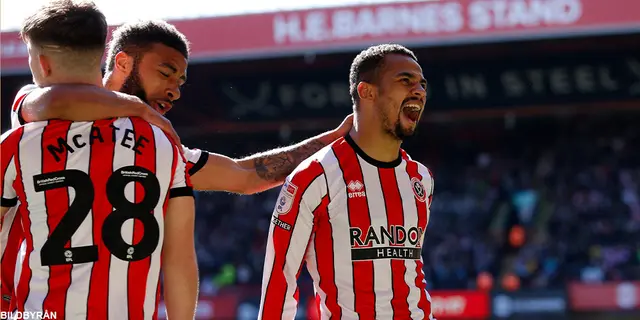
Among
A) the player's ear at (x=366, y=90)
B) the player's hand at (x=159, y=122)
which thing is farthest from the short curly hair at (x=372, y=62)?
the player's hand at (x=159, y=122)

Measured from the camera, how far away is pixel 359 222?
12.8 feet

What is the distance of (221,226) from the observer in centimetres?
1911

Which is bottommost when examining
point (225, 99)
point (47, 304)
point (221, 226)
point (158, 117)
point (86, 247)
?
point (47, 304)

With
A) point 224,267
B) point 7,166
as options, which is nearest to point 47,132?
point 7,166

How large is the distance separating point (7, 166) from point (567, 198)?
1673cm

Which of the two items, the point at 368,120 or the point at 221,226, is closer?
the point at 368,120

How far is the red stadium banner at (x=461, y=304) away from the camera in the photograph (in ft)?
50.0

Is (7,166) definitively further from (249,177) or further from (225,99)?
(225,99)

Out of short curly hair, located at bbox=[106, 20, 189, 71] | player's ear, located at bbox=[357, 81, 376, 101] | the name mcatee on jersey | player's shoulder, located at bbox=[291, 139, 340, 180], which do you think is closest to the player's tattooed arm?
player's shoulder, located at bbox=[291, 139, 340, 180]

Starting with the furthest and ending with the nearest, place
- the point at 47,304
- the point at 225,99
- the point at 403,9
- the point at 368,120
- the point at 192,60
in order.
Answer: the point at 225,99, the point at 192,60, the point at 403,9, the point at 368,120, the point at 47,304

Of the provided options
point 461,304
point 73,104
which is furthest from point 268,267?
point 461,304

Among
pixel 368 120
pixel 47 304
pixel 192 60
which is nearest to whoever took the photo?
pixel 47 304

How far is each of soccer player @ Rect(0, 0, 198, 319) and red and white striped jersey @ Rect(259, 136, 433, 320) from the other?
3.66 ft

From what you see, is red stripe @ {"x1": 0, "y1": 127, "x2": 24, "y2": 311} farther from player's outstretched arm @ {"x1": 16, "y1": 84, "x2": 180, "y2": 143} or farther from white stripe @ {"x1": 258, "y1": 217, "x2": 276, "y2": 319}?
white stripe @ {"x1": 258, "y1": 217, "x2": 276, "y2": 319}
